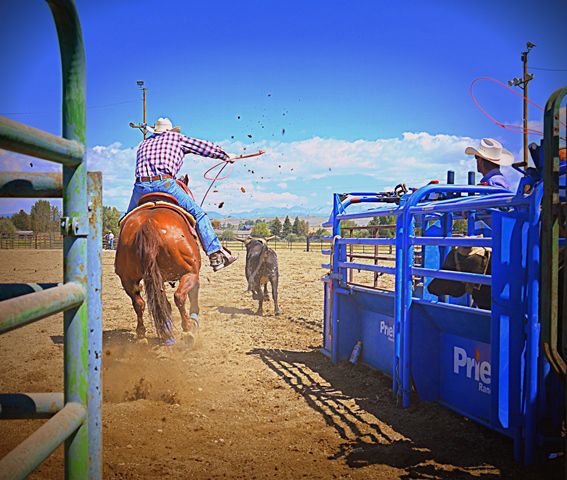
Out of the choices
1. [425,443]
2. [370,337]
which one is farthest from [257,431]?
[370,337]

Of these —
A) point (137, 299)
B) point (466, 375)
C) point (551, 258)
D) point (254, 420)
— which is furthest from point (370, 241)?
point (137, 299)

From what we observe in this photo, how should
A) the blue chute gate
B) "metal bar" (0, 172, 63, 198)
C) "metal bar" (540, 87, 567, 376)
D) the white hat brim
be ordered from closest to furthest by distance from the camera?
"metal bar" (0, 172, 63, 198) < "metal bar" (540, 87, 567, 376) < the blue chute gate < the white hat brim

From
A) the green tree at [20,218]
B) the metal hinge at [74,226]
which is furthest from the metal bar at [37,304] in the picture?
the green tree at [20,218]

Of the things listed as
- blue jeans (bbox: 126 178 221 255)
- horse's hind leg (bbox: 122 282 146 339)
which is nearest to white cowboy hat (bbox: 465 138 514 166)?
blue jeans (bbox: 126 178 221 255)

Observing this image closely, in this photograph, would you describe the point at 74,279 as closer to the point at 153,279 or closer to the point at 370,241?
the point at 370,241

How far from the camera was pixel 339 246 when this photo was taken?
21.0ft

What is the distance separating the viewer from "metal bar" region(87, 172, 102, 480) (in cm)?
152

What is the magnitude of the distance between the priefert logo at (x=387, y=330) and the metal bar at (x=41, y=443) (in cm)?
431

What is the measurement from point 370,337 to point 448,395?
61.3 inches

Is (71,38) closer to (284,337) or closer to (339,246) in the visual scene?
(339,246)

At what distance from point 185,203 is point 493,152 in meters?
4.00

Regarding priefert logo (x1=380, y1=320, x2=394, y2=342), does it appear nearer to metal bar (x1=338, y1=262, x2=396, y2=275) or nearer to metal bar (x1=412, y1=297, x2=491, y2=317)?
metal bar (x1=338, y1=262, x2=396, y2=275)

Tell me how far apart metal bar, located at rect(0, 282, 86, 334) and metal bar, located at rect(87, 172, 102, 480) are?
0.09 m

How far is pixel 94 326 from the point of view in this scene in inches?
60.7
